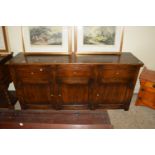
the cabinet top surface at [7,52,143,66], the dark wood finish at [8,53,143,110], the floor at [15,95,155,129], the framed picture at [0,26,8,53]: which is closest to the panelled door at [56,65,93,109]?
the dark wood finish at [8,53,143,110]

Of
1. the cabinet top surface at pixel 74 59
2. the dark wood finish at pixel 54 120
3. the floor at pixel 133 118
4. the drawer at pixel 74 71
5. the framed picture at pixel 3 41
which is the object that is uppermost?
the framed picture at pixel 3 41

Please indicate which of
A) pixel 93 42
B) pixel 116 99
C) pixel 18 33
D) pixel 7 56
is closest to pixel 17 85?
pixel 7 56

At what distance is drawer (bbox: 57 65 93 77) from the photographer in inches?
83.5

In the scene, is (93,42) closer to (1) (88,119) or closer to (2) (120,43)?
(2) (120,43)

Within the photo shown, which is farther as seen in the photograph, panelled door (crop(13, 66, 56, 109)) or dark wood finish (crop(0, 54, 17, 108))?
dark wood finish (crop(0, 54, 17, 108))

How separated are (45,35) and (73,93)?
1080mm

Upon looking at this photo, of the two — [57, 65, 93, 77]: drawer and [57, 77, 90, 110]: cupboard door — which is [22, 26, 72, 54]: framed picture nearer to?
[57, 65, 93, 77]: drawer

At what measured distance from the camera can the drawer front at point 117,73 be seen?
84.9 inches

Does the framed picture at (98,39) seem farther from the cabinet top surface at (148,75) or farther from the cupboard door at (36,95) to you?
the cupboard door at (36,95)

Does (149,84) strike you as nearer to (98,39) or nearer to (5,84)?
(98,39)

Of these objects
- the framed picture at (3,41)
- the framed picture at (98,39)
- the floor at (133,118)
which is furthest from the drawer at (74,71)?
the framed picture at (3,41)

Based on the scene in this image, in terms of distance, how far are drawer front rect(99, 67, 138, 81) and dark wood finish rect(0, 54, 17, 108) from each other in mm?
1540
